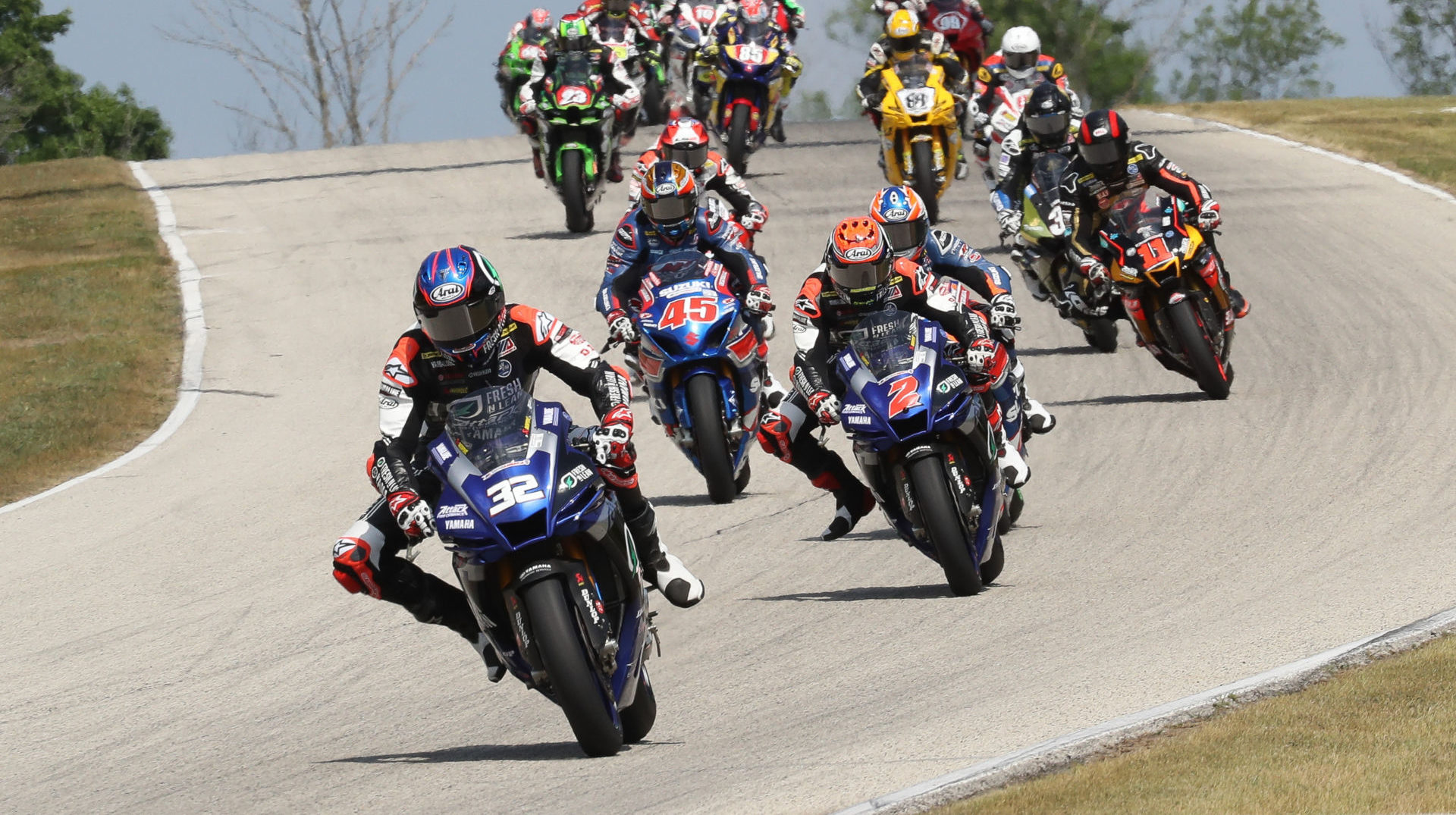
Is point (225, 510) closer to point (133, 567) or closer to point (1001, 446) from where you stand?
point (133, 567)

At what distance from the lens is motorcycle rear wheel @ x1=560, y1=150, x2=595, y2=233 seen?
22.7m

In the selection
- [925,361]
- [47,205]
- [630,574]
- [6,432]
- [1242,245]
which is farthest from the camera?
[47,205]

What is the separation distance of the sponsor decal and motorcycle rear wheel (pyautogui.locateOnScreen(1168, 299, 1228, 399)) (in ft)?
29.0

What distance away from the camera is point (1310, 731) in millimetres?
6418

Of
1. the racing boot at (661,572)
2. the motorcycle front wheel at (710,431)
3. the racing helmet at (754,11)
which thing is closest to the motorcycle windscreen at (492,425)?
the racing boot at (661,572)

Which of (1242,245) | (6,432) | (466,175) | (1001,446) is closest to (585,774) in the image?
(1001,446)

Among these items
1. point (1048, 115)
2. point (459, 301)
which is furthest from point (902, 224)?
point (1048, 115)

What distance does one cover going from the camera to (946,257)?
11234mm

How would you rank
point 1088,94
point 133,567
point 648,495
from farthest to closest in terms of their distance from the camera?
1. point 1088,94
2. point 648,495
3. point 133,567

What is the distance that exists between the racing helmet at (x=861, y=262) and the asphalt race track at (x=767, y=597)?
153cm

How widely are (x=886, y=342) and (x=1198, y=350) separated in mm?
6292

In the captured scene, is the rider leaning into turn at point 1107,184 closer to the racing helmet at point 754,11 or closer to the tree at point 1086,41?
the racing helmet at point 754,11

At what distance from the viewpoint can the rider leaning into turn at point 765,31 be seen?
24.9m

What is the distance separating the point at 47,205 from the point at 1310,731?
26.5m
